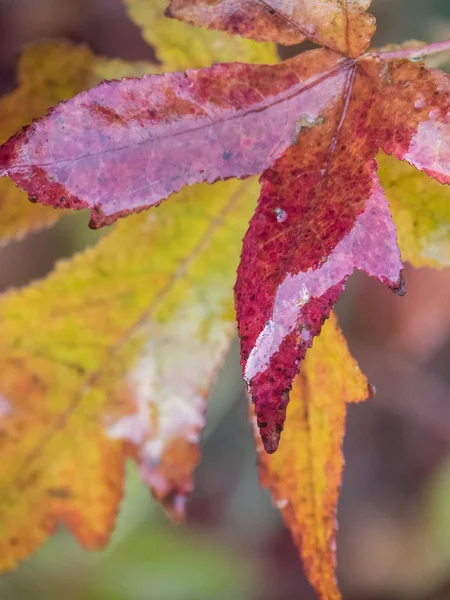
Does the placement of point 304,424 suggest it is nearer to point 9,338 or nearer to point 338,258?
point 338,258

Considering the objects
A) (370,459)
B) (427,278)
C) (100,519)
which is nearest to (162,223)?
(100,519)

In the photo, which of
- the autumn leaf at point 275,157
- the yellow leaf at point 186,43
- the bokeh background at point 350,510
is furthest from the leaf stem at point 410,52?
the bokeh background at point 350,510

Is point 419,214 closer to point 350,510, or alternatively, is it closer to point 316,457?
point 316,457

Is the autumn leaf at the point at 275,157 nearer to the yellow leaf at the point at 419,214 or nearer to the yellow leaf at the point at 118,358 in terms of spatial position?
the yellow leaf at the point at 419,214

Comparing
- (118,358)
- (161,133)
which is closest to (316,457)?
(118,358)

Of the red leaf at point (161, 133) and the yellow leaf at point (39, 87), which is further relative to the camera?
the yellow leaf at point (39, 87)

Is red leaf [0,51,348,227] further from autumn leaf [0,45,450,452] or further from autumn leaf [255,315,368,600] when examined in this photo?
autumn leaf [255,315,368,600]
